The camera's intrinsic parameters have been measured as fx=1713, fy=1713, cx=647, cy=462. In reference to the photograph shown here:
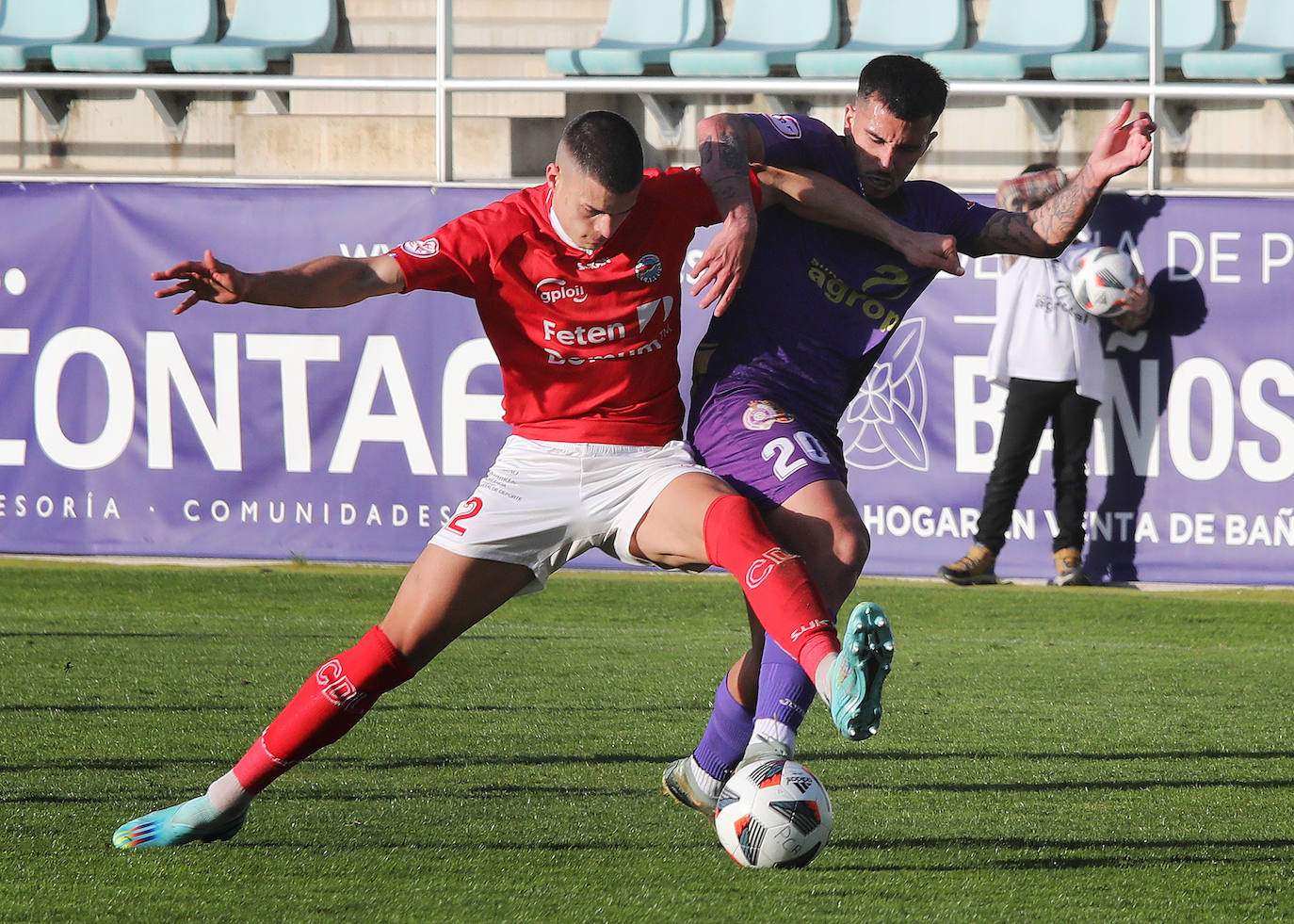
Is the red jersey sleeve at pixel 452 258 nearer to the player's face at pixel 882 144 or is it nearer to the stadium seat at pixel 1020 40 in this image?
the player's face at pixel 882 144

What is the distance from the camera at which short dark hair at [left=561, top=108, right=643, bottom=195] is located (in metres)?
4.01

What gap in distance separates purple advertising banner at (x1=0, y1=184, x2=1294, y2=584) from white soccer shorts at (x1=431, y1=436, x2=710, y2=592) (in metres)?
4.71

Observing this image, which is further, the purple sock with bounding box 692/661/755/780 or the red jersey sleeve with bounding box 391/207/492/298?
the purple sock with bounding box 692/661/755/780

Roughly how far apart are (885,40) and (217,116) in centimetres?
478

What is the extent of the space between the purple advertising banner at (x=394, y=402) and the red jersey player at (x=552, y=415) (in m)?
4.56

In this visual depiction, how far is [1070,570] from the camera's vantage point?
8.66m

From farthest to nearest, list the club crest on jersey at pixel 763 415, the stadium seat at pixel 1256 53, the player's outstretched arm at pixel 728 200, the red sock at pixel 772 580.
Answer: the stadium seat at pixel 1256 53, the club crest on jersey at pixel 763 415, the player's outstretched arm at pixel 728 200, the red sock at pixel 772 580

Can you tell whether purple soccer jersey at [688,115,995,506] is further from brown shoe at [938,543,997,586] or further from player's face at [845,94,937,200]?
brown shoe at [938,543,997,586]

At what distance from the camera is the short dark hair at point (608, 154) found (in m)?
4.01

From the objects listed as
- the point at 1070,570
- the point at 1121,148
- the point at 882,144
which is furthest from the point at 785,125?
the point at 1070,570

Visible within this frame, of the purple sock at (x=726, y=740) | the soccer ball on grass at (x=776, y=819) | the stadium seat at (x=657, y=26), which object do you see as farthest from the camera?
the stadium seat at (x=657, y=26)

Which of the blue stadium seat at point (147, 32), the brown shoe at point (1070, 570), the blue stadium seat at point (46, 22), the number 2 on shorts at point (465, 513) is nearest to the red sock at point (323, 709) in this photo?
the number 2 on shorts at point (465, 513)

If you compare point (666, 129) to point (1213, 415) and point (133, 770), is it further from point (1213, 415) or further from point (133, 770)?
point (133, 770)

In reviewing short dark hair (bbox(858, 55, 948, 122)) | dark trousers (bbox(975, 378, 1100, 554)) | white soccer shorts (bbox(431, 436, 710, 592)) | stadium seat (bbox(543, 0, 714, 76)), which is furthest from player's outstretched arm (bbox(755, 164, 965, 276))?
stadium seat (bbox(543, 0, 714, 76))
